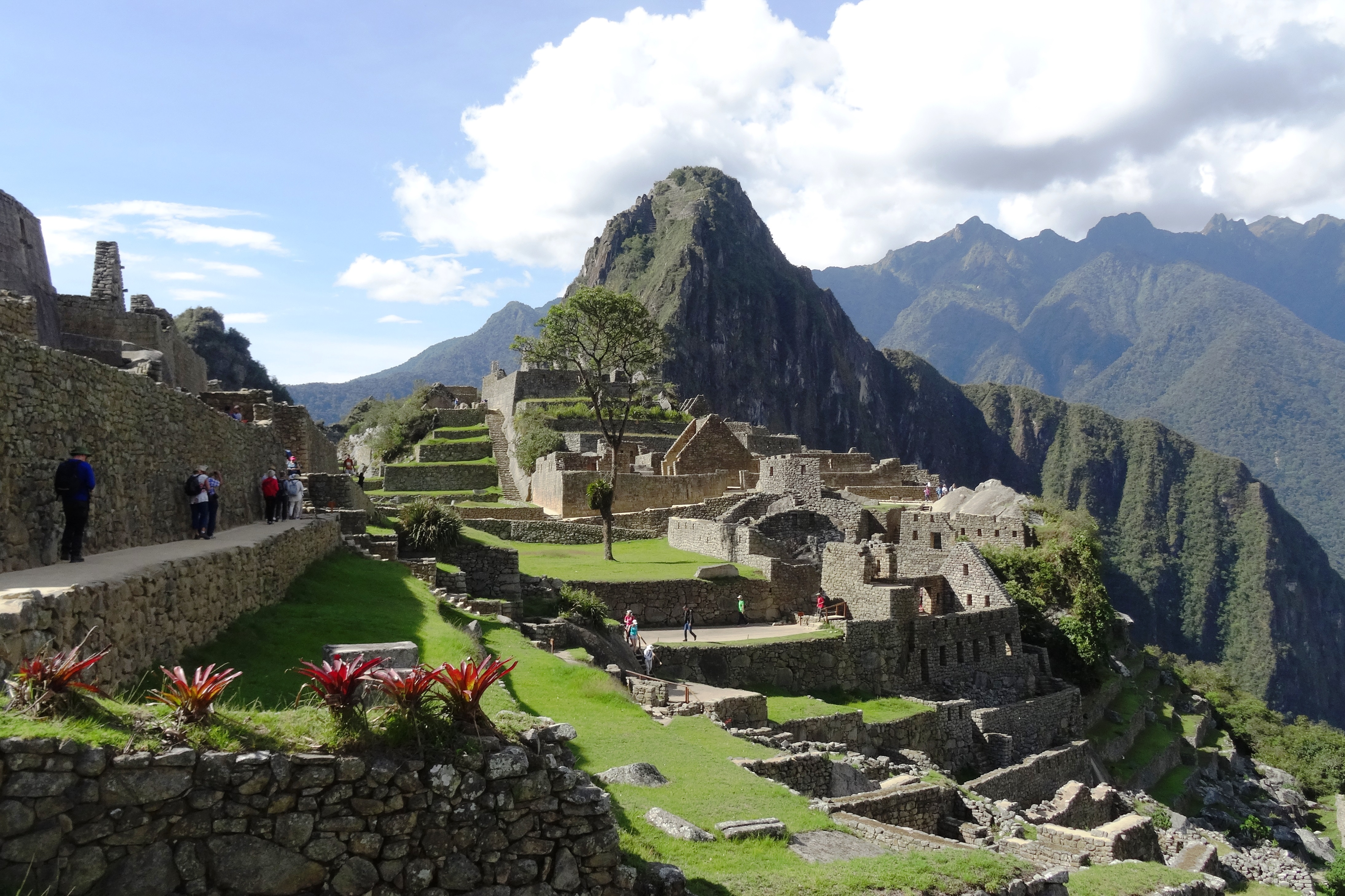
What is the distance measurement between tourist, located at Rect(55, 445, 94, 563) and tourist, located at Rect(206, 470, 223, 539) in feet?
11.3

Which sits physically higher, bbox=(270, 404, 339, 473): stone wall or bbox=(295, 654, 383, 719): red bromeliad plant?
bbox=(270, 404, 339, 473): stone wall

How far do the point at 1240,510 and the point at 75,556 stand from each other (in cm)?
18023

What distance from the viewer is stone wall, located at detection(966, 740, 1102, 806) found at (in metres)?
18.5

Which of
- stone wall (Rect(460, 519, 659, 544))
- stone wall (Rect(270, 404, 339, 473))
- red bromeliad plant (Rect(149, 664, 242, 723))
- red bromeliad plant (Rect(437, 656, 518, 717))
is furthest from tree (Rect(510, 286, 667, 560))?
red bromeliad plant (Rect(149, 664, 242, 723))

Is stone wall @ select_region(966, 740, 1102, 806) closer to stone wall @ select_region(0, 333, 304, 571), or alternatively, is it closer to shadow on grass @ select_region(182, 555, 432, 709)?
shadow on grass @ select_region(182, 555, 432, 709)

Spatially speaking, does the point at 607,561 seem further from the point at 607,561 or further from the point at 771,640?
the point at 771,640

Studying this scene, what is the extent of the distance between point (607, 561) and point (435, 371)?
480 feet

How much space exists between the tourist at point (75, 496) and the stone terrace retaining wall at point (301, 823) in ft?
14.3

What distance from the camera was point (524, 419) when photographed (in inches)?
1758

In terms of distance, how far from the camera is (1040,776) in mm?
20375

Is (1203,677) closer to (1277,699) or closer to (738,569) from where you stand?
(738,569)

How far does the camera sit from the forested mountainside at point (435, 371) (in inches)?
5615

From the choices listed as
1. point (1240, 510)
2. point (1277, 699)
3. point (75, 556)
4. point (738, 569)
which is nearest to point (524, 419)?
point (738, 569)

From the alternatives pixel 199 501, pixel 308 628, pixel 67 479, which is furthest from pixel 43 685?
pixel 199 501
